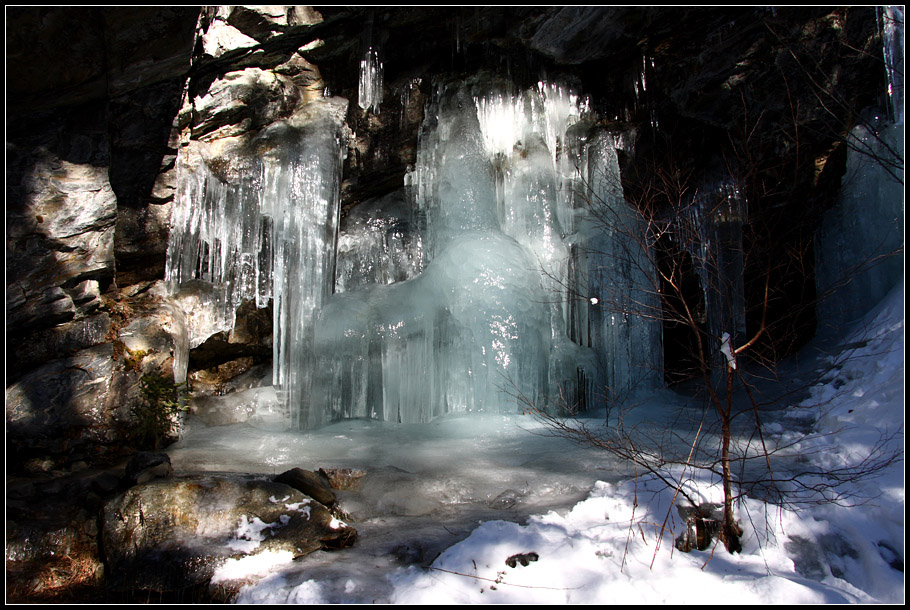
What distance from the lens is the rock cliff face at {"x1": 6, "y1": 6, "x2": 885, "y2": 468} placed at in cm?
548

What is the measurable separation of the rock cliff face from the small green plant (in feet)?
0.38

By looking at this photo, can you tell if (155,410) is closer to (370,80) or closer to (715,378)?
(370,80)

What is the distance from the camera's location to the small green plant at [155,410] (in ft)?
18.4

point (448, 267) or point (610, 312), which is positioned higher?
point (448, 267)

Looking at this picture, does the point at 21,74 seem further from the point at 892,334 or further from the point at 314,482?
the point at 892,334

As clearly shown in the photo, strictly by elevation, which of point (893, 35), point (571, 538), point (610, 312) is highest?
point (893, 35)

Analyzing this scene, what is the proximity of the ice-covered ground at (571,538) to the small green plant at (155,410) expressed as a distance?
66 centimetres

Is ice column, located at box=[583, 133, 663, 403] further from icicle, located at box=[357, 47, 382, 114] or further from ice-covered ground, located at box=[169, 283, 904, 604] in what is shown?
icicle, located at box=[357, 47, 382, 114]

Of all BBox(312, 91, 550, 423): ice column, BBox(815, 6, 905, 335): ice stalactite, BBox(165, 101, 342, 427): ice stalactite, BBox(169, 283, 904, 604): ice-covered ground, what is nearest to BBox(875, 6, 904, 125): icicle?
BBox(815, 6, 905, 335): ice stalactite

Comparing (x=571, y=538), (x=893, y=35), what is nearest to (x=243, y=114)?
(x=571, y=538)

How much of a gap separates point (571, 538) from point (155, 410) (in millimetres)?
4712

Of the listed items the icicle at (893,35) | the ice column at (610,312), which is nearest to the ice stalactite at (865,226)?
A: the icicle at (893,35)

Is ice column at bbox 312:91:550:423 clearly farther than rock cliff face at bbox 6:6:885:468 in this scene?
Yes

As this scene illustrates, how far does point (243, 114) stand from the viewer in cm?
761
